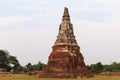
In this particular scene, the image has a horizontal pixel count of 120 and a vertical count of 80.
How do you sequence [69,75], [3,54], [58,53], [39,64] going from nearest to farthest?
[69,75] < [58,53] < [3,54] < [39,64]

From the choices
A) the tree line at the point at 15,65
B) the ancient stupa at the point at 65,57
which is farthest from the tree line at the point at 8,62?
the ancient stupa at the point at 65,57

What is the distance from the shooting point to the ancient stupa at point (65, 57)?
1816 inches

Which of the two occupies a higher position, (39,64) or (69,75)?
(39,64)

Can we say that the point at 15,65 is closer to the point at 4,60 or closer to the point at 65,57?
the point at 4,60

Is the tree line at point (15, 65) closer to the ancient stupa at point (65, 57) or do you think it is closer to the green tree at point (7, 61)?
the green tree at point (7, 61)

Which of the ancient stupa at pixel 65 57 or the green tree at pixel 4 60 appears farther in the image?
the green tree at pixel 4 60

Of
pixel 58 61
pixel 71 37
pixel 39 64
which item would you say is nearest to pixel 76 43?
pixel 71 37

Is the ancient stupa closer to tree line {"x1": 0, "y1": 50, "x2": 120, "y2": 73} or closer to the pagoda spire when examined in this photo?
the pagoda spire

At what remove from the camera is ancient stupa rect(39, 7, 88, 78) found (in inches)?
1816

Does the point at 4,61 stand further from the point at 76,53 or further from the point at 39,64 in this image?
the point at 76,53

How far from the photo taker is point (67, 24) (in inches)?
1971

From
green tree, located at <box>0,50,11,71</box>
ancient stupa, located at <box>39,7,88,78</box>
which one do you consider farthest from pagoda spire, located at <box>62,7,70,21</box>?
green tree, located at <box>0,50,11,71</box>

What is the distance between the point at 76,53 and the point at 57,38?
3.94m

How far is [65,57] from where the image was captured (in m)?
47.2
